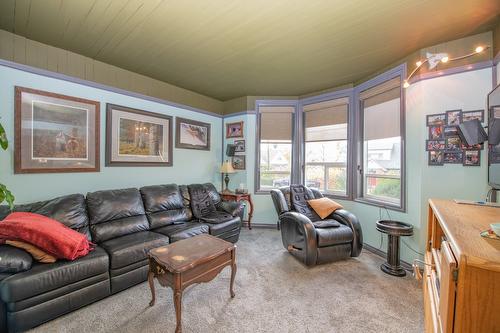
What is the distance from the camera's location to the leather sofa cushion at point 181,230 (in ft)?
8.20

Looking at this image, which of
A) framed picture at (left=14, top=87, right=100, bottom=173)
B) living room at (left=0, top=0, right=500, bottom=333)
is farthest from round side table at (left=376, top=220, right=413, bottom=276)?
framed picture at (left=14, top=87, right=100, bottom=173)

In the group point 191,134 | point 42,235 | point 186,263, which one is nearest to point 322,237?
point 186,263

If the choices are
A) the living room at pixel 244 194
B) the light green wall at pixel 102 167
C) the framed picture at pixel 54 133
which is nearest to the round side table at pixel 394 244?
the living room at pixel 244 194

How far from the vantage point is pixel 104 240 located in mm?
2312

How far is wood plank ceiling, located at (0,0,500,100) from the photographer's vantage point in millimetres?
1852

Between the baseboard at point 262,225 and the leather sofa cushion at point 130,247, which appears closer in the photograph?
the leather sofa cushion at point 130,247

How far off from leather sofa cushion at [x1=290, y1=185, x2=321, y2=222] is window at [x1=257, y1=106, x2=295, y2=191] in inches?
29.7

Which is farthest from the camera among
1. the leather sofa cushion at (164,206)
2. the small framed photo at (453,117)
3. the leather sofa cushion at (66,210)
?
the leather sofa cushion at (164,206)

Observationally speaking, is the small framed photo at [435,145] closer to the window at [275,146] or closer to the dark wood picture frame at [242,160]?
the window at [275,146]

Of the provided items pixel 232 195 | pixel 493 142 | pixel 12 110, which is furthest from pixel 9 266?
pixel 493 142

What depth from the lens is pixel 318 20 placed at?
2012mm

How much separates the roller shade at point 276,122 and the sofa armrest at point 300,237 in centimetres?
180

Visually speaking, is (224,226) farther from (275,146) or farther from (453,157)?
(453,157)

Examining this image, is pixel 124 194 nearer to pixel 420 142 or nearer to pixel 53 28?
pixel 53 28
